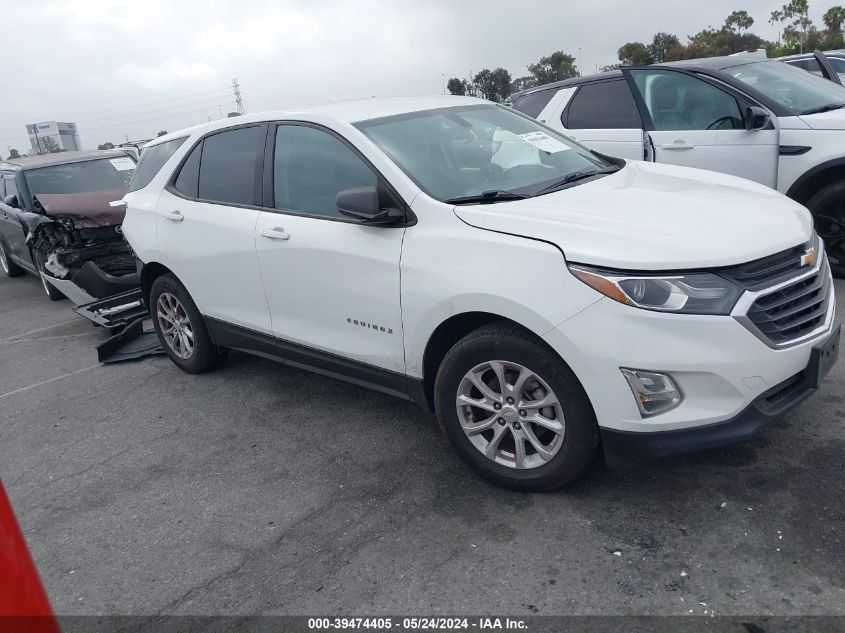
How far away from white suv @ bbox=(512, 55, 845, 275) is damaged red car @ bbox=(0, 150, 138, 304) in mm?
4560

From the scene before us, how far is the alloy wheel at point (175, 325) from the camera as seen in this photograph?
17.0 ft

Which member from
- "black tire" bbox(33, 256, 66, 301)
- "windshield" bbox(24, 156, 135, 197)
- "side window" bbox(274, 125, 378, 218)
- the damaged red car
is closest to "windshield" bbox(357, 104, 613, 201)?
"side window" bbox(274, 125, 378, 218)

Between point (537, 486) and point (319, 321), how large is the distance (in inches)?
58.6

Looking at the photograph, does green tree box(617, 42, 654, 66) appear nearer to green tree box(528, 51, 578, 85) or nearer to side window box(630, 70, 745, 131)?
green tree box(528, 51, 578, 85)

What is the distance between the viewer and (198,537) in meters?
3.29

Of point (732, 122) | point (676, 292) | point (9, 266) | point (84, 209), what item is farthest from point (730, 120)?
point (9, 266)

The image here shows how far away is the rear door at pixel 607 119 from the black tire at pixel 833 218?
4.74 feet

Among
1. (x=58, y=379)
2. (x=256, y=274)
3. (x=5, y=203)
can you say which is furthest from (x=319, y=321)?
(x=5, y=203)

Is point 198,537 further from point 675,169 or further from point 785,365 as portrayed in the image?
point 675,169

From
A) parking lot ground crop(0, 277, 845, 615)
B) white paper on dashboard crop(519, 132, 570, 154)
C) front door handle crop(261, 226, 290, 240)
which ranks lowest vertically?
parking lot ground crop(0, 277, 845, 615)

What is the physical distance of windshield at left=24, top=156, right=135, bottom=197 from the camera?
8.67 meters

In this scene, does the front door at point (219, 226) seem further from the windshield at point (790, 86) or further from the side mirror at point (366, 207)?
the windshield at point (790, 86)

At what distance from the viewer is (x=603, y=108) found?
6734 millimetres

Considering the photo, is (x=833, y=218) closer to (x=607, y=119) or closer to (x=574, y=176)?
(x=607, y=119)
